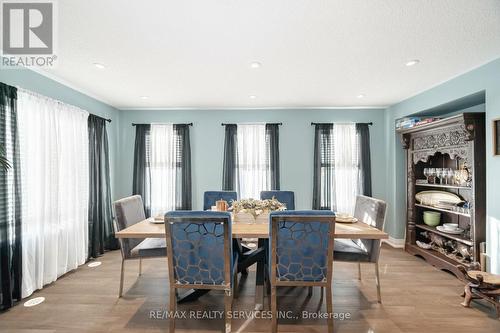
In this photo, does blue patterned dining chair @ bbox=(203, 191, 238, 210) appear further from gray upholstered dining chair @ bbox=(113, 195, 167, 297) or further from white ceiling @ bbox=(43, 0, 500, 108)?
white ceiling @ bbox=(43, 0, 500, 108)

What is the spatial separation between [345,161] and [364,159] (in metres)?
0.32

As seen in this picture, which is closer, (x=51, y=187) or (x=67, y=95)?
(x=51, y=187)

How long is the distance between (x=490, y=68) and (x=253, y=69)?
2.47 metres

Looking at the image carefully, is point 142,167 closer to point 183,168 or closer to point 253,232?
point 183,168

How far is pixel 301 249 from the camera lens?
175 centimetres

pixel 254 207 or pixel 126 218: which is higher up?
pixel 254 207

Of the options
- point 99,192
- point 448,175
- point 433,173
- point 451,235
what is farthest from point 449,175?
point 99,192

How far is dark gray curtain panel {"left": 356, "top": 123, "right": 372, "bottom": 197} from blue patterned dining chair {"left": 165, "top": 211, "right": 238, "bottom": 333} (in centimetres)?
316

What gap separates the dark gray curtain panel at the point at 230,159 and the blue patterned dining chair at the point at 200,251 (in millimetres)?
2308

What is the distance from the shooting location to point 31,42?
195 cm

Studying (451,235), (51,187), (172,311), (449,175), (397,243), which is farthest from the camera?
(397,243)

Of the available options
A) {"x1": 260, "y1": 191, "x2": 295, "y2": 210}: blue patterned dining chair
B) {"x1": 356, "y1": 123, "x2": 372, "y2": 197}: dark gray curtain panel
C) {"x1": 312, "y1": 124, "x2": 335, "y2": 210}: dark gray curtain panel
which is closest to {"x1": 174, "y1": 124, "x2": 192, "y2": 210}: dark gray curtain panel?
{"x1": 260, "y1": 191, "x2": 295, "y2": 210}: blue patterned dining chair

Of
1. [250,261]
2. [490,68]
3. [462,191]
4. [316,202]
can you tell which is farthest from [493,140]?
[250,261]

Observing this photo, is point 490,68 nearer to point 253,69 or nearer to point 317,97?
point 317,97
